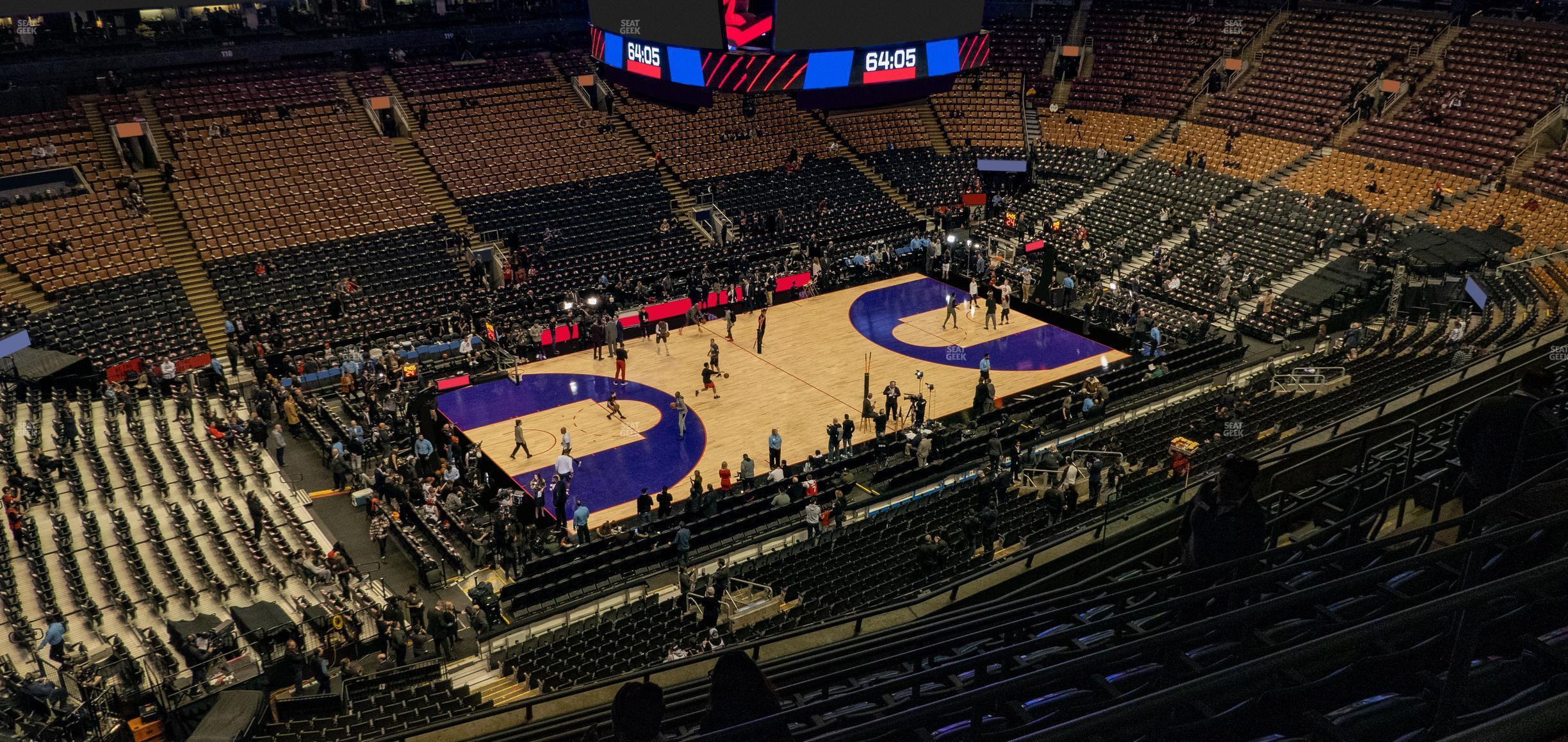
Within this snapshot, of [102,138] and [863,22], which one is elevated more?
[863,22]

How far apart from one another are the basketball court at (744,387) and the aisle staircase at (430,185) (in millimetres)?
8258

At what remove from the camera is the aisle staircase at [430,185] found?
3797 centimetres

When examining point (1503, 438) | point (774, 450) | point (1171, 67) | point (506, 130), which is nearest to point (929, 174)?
point (1171, 67)

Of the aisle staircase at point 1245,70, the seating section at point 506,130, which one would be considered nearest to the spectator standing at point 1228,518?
the seating section at point 506,130

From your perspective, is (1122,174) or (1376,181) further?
(1122,174)

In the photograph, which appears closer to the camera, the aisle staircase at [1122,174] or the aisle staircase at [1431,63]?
the aisle staircase at [1431,63]

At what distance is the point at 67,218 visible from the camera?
32594mm

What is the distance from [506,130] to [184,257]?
12950 millimetres

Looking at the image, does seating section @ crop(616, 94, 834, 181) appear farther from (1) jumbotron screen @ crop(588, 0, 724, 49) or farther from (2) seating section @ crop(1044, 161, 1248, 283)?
(1) jumbotron screen @ crop(588, 0, 724, 49)

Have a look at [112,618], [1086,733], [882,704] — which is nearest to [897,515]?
[112,618]

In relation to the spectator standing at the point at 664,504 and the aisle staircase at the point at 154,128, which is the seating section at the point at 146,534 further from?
the aisle staircase at the point at 154,128

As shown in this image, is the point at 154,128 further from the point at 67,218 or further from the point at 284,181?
the point at 67,218

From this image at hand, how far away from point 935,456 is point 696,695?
17.7 meters

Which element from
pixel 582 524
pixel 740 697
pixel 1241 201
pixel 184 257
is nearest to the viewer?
pixel 740 697
